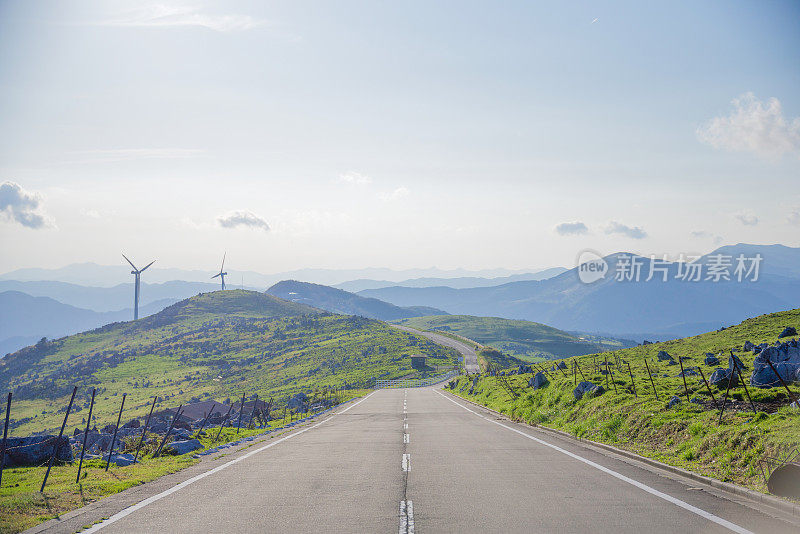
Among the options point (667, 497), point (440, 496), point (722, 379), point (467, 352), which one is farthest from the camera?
point (467, 352)

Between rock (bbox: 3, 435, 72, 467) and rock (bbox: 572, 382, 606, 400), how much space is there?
22.1 metres

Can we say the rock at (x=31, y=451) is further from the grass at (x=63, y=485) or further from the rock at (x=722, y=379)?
the rock at (x=722, y=379)

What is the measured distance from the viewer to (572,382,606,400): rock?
2759cm

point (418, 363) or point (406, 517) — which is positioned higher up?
point (406, 517)

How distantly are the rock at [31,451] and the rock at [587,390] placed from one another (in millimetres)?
22121

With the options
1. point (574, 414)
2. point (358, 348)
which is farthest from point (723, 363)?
point (358, 348)

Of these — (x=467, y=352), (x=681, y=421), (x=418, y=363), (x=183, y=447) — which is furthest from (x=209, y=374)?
(x=681, y=421)

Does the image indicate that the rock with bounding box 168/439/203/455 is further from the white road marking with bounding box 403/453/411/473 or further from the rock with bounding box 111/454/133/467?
the white road marking with bounding box 403/453/411/473

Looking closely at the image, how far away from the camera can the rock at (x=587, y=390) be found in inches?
1086

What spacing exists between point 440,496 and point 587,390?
18.5m

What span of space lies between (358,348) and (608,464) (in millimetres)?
157044

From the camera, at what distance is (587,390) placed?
1123 inches

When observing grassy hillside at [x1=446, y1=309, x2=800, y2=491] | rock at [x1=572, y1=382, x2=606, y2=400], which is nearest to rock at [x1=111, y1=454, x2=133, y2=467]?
grassy hillside at [x1=446, y1=309, x2=800, y2=491]

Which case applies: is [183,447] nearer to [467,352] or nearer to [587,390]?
[587,390]
